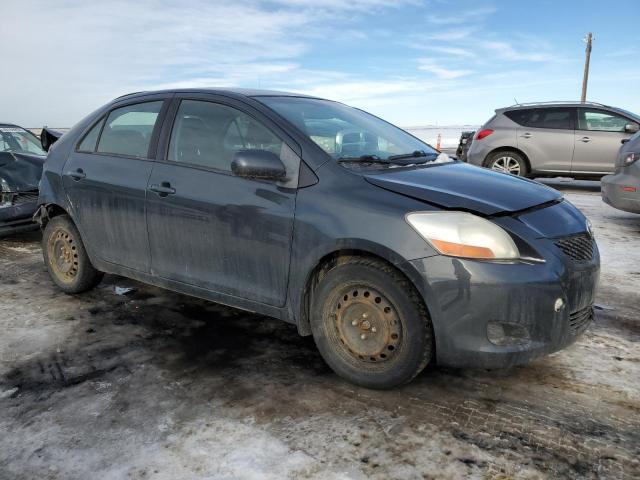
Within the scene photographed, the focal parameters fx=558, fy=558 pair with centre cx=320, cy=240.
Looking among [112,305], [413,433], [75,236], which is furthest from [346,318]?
[75,236]

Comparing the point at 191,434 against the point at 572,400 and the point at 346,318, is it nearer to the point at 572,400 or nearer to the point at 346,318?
the point at 346,318

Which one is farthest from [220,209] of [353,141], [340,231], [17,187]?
[17,187]

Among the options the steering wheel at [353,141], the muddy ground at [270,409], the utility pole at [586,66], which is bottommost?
the muddy ground at [270,409]

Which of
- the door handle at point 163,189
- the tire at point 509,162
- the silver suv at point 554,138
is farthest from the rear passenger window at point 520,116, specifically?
the door handle at point 163,189

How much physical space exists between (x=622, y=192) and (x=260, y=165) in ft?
18.2

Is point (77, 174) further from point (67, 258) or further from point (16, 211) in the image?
point (16, 211)

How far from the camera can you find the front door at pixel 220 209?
315cm

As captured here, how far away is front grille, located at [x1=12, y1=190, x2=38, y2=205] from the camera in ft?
21.3

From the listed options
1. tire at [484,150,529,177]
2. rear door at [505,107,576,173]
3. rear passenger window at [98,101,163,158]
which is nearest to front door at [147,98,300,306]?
rear passenger window at [98,101,163,158]

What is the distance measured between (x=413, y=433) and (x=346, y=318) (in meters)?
0.69

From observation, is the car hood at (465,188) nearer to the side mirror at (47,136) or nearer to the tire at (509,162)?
the side mirror at (47,136)

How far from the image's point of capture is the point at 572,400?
2859 millimetres

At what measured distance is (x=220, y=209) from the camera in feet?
Answer: 10.9

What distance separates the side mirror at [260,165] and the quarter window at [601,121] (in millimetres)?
9474
